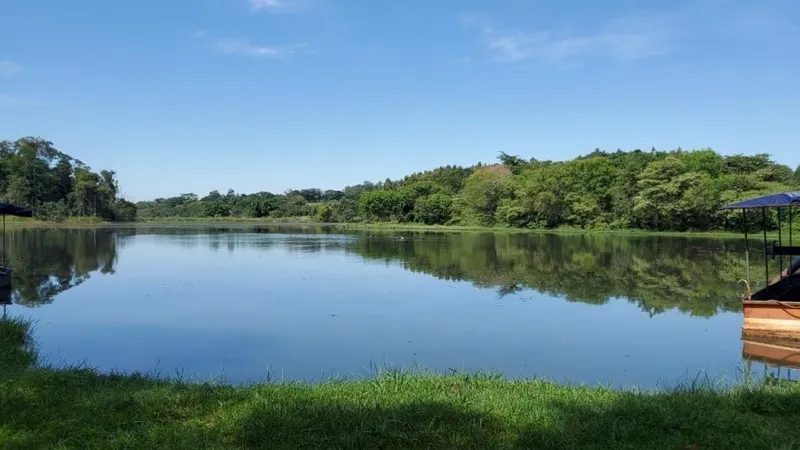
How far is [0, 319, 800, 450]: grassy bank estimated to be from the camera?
11.3 ft

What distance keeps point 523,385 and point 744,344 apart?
5866 mm

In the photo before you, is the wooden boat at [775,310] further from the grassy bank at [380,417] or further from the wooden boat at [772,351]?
the grassy bank at [380,417]

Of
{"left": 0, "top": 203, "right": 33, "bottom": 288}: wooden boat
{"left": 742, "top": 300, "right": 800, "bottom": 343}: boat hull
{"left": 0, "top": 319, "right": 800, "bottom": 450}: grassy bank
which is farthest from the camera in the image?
{"left": 0, "top": 203, "right": 33, "bottom": 288}: wooden boat

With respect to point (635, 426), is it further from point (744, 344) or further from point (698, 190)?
point (698, 190)

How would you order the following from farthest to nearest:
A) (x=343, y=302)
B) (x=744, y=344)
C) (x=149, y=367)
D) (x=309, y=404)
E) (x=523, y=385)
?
(x=343, y=302) < (x=744, y=344) < (x=149, y=367) < (x=523, y=385) < (x=309, y=404)

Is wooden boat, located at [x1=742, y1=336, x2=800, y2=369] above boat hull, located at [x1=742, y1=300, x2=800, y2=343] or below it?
below

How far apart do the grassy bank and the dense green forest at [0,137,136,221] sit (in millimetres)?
68393

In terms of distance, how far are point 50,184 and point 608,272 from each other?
Result: 67.8 m

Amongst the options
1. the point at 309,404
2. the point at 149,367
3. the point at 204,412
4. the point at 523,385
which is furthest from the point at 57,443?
the point at 149,367

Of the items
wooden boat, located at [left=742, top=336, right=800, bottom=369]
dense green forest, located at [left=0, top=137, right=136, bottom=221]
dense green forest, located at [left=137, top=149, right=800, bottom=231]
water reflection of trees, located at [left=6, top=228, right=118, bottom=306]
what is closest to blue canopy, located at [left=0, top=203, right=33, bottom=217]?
water reflection of trees, located at [left=6, top=228, right=118, bottom=306]

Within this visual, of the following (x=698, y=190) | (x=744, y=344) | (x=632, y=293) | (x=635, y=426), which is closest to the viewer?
(x=635, y=426)

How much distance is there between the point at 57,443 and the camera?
132 inches

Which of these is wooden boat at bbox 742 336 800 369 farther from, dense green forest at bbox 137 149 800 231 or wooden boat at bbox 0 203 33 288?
dense green forest at bbox 137 149 800 231

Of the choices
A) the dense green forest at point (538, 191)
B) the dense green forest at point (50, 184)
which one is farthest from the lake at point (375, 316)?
the dense green forest at point (50, 184)
